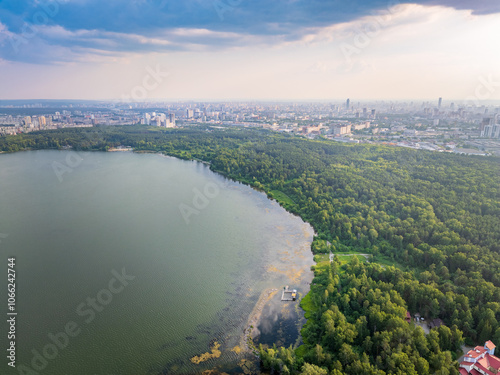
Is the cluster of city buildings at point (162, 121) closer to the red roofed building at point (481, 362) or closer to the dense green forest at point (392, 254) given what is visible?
the dense green forest at point (392, 254)

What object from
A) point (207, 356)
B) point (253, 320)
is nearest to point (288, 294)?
point (253, 320)

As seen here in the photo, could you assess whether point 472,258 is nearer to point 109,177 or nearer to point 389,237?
point 389,237

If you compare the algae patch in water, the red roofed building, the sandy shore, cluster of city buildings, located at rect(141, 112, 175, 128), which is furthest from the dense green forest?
cluster of city buildings, located at rect(141, 112, 175, 128)

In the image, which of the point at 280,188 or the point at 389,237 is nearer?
the point at 389,237

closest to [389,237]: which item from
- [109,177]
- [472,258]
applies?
[472,258]

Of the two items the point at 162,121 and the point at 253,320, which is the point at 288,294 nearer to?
the point at 253,320

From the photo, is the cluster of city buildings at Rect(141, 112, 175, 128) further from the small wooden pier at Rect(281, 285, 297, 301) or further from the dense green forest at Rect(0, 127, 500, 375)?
the small wooden pier at Rect(281, 285, 297, 301)
